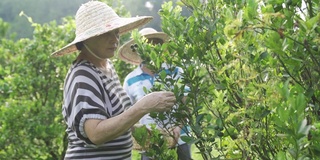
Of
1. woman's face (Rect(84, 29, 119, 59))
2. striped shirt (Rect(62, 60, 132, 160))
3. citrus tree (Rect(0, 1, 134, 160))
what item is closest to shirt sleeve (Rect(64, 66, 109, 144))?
striped shirt (Rect(62, 60, 132, 160))

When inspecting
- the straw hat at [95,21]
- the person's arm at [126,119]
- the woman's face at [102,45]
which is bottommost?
the person's arm at [126,119]

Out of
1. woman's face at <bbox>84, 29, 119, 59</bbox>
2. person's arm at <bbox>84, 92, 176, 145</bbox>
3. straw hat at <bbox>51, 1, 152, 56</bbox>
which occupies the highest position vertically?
straw hat at <bbox>51, 1, 152, 56</bbox>

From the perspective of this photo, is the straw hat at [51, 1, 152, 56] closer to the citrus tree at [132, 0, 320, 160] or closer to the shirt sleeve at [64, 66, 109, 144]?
the shirt sleeve at [64, 66, 109, 144]

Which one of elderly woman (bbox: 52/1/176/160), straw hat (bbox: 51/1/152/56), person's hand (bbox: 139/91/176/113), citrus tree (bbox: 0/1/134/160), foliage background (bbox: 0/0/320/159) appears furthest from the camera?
citrus tree (bbox: 0/1/134/160)

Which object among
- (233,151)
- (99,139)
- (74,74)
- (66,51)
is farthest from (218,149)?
(66,51)

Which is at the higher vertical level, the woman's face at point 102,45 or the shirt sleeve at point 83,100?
the woman's face at point 102,45

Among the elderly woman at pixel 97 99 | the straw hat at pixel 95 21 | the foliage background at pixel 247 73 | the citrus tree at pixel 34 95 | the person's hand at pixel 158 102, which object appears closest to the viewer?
the foliage background at pixel 247 73

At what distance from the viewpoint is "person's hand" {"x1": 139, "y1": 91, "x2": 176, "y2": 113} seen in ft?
7.27

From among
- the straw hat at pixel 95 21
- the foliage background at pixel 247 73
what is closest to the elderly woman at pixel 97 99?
the straw hat at pixel 95 21

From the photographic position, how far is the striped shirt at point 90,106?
2535 mm

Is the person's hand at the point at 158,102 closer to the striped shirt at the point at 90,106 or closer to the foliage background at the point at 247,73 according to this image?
the foliage background at the point at 247,73

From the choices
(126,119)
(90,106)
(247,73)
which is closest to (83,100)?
(90,106)

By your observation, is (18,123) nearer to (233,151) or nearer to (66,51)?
(66,51)

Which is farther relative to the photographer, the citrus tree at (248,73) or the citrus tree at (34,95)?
the citrus tree at (34,95)
